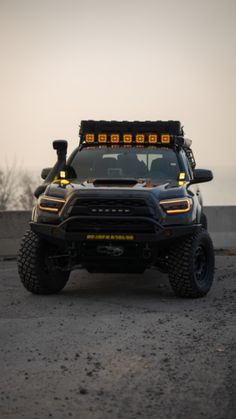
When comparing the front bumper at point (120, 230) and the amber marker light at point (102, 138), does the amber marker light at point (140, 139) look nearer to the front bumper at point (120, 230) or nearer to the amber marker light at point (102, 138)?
the amber marker light at point (102, 138)

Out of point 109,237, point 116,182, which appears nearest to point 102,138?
point 116,182

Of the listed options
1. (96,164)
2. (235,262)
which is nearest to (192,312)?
(96,164)

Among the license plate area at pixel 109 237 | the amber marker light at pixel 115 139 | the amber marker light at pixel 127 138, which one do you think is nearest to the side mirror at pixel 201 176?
the amber marker light at pixel 127 138

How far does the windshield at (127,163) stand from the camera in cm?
1128

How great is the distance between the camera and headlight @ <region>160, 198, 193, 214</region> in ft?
33.7

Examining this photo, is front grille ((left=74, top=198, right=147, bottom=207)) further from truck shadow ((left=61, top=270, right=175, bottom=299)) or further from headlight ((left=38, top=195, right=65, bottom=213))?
truck shadow ((left=61, top=270, right=175, bottom=299))

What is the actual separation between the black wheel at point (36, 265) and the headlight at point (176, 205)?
152 cm

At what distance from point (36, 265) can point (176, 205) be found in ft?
5.73

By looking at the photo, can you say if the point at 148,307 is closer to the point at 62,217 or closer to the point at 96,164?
the point at 62,217

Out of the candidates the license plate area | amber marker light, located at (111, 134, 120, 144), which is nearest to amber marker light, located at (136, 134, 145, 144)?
amber marker light, located at (111, 134, 120, 144)

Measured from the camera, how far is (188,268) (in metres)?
10.3

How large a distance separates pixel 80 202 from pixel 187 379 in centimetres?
421

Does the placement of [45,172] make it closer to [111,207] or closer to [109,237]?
[111,207]

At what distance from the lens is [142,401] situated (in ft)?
18.8
